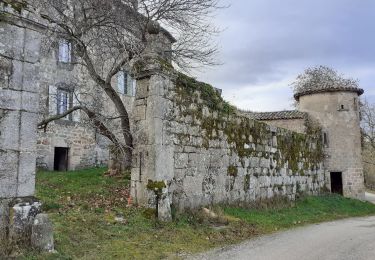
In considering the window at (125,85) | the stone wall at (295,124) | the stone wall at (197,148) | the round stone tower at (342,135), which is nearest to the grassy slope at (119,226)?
the stone wall at (197,148)

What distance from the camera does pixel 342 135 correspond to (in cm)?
1927

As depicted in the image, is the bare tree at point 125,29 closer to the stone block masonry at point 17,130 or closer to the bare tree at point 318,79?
the stone block masonry at point 17,130

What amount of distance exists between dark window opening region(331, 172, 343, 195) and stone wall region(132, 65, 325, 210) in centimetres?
777

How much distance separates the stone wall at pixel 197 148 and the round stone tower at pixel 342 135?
678 centimetres

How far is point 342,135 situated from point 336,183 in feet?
8.91

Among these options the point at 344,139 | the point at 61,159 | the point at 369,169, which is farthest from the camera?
the point at 369,169

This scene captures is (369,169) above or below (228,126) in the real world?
below

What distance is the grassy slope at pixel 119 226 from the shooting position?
18.8 ft

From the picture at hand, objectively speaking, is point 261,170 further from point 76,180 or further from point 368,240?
point 76,180

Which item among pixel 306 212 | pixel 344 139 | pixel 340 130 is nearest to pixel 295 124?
pixel 340 130

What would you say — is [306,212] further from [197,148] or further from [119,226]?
[119,226]

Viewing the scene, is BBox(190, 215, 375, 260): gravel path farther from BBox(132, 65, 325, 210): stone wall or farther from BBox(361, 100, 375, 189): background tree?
A: BBox(361, 100, 375, 189): background tree

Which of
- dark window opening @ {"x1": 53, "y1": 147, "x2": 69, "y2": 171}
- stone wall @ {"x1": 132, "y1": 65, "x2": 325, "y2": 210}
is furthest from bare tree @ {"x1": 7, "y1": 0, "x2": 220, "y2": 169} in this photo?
dark window opening @ {"x1": 53, "y1": 147, "x2": 69, "y2": 171}

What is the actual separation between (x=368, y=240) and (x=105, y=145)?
13.9m
